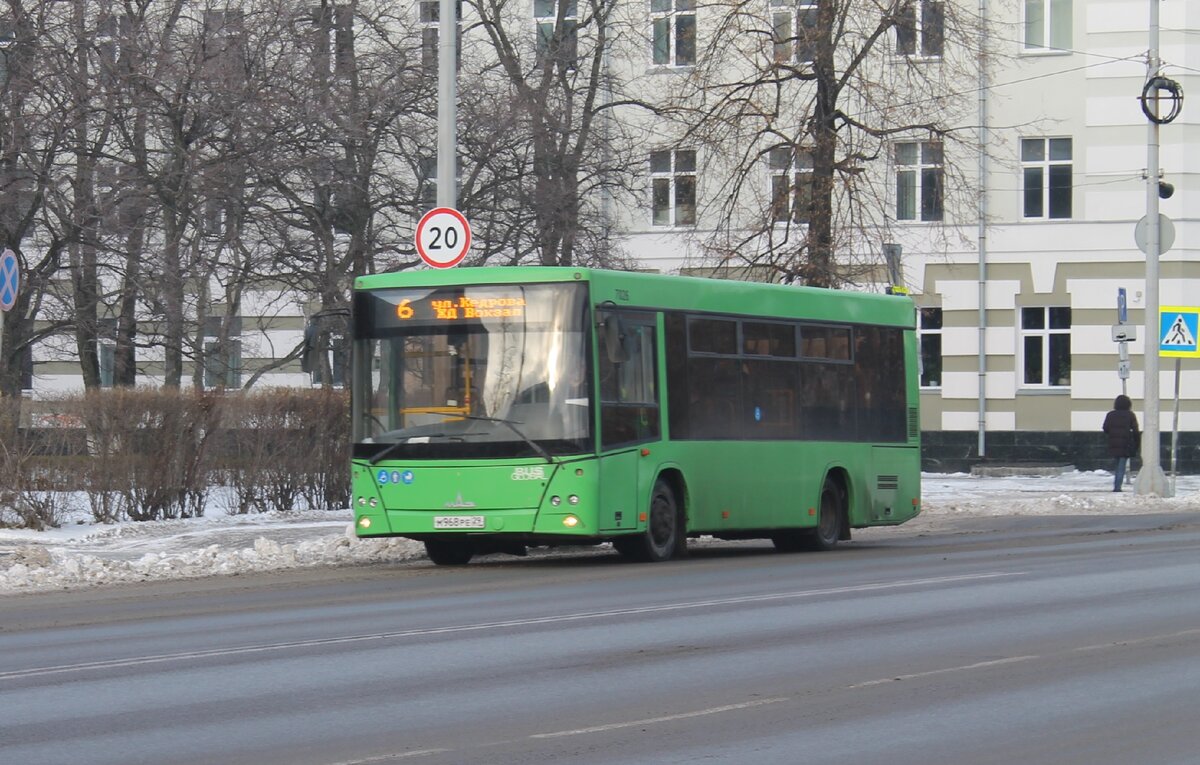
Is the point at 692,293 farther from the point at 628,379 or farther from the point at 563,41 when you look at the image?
the point at 563,41

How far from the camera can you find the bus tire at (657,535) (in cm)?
1888

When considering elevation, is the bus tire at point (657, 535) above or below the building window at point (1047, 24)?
below

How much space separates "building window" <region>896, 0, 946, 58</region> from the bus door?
12.5 m

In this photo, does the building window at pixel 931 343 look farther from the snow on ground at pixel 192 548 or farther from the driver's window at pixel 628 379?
the driver's window at pixel 628 379

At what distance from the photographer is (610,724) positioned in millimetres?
8391

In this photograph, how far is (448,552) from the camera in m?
19.7

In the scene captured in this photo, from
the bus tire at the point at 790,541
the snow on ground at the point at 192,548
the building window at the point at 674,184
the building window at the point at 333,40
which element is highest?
the building window at the point at 333,40

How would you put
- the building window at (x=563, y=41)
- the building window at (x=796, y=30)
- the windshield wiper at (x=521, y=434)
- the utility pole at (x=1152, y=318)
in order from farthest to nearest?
the building window at (x=563, y=41), the utility pole at (x=1152, y=318), the building window at (x=796, y=30), the windshield wiper at (x=521, y=434)

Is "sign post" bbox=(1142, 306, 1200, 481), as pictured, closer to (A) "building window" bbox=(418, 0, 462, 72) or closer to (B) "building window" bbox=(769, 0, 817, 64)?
(B) "building window" bbox=(769, 0, 817, 64)

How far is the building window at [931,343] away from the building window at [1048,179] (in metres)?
3.08

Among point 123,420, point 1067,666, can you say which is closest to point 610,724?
point 1067,666

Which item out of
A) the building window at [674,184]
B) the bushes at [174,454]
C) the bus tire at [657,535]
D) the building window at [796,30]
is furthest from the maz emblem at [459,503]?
the building window at [796,30]

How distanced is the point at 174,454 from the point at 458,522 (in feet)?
21.4

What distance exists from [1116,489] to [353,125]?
53.5 feet
